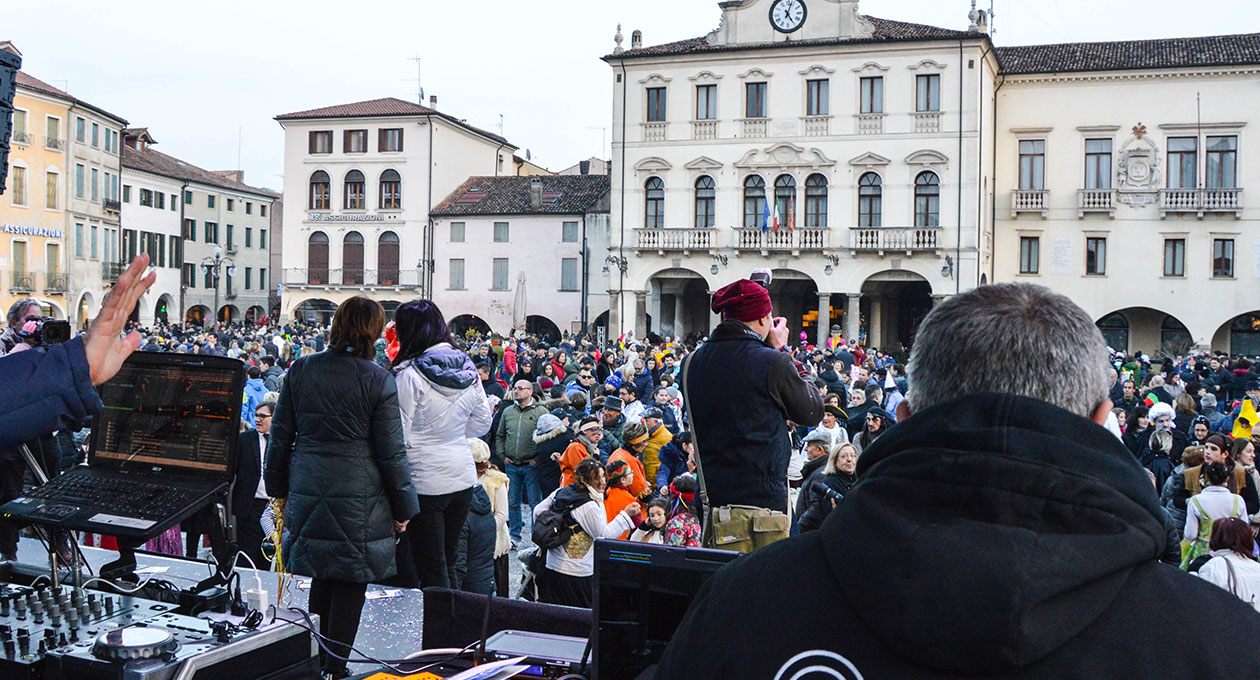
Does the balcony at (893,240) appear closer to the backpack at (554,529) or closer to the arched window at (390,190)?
the arched window at (390,190)

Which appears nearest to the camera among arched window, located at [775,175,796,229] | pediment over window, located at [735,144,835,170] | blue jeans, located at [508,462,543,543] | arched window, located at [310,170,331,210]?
blue jeans, located at [508,462,543,543]

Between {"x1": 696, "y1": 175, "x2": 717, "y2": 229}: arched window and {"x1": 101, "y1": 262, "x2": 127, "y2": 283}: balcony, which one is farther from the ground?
{"x1": 696, "y1": 175, "x2": 717, "y2": 229}: arched window

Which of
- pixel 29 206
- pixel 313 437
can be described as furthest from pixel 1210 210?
pixel 29 206

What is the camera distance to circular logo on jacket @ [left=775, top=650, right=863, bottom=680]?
1355 mm

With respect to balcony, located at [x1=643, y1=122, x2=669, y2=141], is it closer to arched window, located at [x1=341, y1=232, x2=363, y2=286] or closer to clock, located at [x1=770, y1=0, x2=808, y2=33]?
clock, located at [x1=770, y1=0, x2=808, y2=33]

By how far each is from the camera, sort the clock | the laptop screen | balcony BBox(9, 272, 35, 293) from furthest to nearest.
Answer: balcony BBox(9, 272, 35, 293), the clock, the laptop screen

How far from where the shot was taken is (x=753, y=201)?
3531 centimetres

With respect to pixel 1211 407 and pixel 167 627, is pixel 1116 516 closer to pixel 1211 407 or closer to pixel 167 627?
pixel 167 627

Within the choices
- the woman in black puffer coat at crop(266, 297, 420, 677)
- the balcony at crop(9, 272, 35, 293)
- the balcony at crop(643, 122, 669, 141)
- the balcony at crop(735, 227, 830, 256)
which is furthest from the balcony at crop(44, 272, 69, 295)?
the woman in black puffer coat at crop(266, 297, 420, 677)

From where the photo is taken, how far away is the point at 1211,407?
46.5ft

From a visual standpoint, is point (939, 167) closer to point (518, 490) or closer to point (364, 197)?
point (364, 197)

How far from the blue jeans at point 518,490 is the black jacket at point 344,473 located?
237 inches

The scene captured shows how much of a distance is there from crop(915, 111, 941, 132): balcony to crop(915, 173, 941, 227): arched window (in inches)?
54.9

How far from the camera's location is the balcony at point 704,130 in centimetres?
3550
